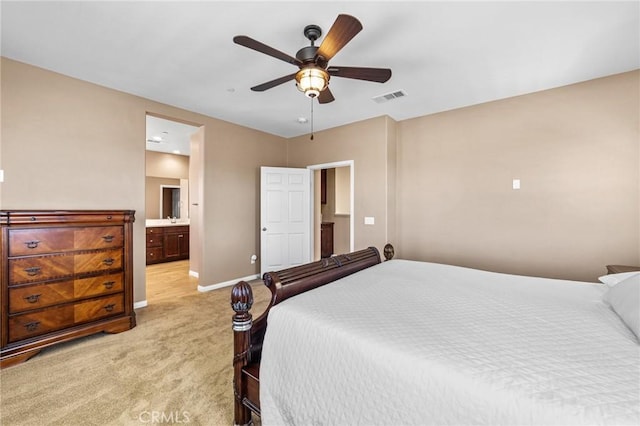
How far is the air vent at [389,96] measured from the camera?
3262 millimetres

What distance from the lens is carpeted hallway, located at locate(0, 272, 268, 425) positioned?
161cm

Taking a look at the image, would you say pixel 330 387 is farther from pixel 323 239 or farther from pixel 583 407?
pixel 323 239

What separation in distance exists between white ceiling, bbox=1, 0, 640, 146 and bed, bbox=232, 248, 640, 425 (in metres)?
1.89

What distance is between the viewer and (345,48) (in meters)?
2.35

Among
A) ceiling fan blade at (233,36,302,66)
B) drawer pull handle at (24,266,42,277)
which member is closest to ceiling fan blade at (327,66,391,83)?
ceiling fan blade at (233,36,302,66)

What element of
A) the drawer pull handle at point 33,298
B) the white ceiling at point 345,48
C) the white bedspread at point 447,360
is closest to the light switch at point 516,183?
the white ceiling at point 345,48

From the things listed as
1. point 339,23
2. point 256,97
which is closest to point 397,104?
point 256,97

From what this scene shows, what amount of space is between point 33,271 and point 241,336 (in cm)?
212

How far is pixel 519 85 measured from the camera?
302 cm

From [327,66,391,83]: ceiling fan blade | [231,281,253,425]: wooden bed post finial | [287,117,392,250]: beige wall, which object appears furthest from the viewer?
[287,117,392,250]: beige wall

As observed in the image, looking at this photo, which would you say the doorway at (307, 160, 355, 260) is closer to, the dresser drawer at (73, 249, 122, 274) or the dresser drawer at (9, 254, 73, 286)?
the dresser drawer at (73, 249, 122, 274)

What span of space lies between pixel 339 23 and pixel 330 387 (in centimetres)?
191

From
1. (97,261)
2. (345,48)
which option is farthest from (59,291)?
(345,48)

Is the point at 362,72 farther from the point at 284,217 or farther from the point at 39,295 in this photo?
the point at 39,295
